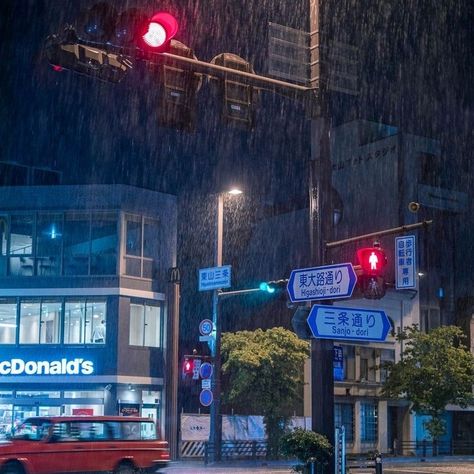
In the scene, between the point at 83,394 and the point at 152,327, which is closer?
the point at 83,394

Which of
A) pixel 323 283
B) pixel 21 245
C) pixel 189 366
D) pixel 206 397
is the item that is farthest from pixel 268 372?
pixel 323 283

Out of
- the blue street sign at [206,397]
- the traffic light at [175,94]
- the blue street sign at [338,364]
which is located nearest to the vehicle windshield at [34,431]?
the blue street sign at [338,364]

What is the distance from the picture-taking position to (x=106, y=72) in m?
8.90

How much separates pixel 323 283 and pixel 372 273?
78 cm

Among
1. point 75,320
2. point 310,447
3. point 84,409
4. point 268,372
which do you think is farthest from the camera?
point 75,320

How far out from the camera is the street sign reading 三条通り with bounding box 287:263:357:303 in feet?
40.9

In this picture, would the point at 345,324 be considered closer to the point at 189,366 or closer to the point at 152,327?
the point at 189,366

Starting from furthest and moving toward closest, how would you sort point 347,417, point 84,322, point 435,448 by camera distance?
point 347,417 → point 435,448 → point 84,322

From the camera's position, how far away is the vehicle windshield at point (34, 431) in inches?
813

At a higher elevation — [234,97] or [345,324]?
→ [234,97]

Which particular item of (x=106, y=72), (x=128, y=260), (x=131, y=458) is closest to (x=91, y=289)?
(x=128, y=260)

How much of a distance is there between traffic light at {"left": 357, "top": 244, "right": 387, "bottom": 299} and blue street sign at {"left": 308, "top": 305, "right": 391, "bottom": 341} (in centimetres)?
38

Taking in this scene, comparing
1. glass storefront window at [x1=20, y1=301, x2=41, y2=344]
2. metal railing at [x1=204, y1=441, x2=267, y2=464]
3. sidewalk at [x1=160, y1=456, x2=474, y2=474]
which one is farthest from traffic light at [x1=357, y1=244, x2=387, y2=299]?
glass storefront window at [x1=20, y1=301, x2=41, y2=344]

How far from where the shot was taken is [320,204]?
1325 cm
